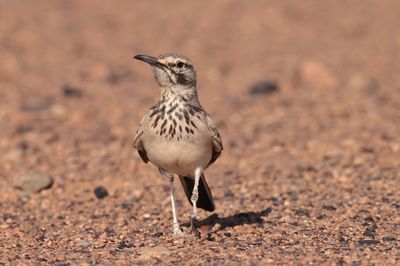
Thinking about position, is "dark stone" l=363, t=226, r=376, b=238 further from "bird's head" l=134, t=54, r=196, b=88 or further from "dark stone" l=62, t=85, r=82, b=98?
"dark stone" l=62, t=85, r=82, b=98

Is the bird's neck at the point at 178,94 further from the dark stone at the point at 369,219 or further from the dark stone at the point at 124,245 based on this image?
the dark stone at the point at 369,219

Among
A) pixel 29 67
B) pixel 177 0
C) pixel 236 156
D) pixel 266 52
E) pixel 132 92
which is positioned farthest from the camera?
pixel 177 0

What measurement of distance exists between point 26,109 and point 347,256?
8.83m

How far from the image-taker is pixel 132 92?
53.7 feet

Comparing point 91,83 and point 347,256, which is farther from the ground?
point 91,83

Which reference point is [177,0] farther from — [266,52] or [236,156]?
[236,156]

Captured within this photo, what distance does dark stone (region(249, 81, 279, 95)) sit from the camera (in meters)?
15.7

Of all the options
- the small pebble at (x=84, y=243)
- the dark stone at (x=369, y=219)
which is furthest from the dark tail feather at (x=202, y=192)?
the dark stone at (x=369, y=219)

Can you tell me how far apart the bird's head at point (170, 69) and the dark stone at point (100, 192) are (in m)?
2.83

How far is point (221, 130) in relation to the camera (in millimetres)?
13586

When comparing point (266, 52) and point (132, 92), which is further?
point (266, 52)

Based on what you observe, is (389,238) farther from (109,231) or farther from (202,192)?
(109,231)

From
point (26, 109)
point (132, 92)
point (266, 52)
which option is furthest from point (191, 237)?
point (266, 52)

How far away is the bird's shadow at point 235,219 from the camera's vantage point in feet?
28.0
